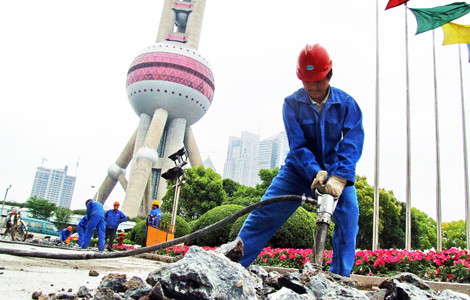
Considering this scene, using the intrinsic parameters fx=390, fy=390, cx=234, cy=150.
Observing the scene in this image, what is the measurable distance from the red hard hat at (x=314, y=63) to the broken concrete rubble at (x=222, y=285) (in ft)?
4.56

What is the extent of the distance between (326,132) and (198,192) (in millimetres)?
30885

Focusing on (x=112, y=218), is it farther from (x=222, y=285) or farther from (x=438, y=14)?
(x=438, y=14)

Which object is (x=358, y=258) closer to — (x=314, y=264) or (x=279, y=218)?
(x=279, y=218)

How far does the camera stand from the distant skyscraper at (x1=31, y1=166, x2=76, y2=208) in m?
104

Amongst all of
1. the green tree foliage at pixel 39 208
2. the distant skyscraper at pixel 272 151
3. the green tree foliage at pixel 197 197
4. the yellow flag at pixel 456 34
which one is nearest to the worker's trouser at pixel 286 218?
the yellow flag at pixel 456 34

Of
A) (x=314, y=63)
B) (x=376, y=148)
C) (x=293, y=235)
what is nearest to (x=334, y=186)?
(x=314, y=63)

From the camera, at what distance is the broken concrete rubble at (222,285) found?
1.72 metres

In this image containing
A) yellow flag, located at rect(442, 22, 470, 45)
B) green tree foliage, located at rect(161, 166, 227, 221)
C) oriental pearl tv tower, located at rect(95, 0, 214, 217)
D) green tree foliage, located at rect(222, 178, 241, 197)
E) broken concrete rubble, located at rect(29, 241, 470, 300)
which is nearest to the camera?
broken concrete rubble, located at rect(29, 241, 470, 300)

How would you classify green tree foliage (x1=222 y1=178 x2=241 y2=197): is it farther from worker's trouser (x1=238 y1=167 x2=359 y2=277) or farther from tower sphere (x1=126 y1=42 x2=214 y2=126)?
worker's trouser (x1=238 y1=167 x2=359 y2=277)

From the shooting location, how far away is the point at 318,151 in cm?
312

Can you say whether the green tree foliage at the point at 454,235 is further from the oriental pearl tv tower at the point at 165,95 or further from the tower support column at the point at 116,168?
the tower support column at the point at 116,168

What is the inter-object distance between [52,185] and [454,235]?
9839 cm

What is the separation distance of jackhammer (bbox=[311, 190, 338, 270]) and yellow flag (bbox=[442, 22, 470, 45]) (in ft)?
38.0

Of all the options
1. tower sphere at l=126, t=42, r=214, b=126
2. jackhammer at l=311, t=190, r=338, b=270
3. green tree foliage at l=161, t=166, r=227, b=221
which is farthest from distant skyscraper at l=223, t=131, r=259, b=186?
jackhammer at l=311, t=190, r=338, b=270
